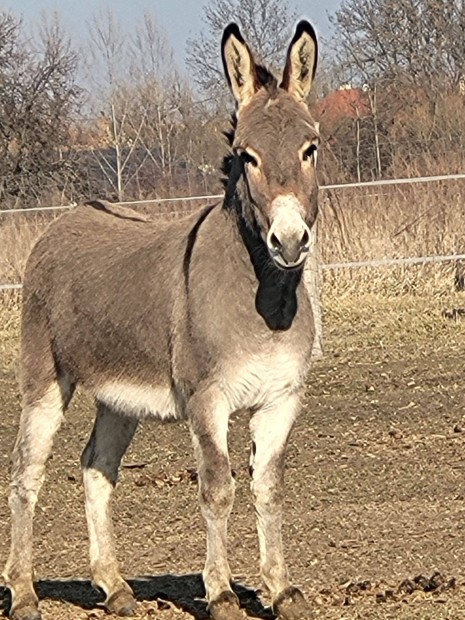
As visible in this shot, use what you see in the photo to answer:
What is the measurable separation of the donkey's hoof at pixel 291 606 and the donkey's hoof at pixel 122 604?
2.45 feet

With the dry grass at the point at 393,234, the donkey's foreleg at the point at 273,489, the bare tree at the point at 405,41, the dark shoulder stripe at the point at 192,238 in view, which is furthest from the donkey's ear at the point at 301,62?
the bare tree at the point at 405,41

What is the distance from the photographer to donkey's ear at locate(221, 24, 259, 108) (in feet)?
17.7

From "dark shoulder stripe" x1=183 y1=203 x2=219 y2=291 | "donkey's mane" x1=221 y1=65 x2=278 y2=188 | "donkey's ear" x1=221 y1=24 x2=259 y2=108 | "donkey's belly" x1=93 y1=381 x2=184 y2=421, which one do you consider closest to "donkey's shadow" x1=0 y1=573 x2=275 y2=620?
"donkey's belly" x1=93 y1=381 x2=184 y2=421

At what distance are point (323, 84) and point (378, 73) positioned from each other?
8.44 feet

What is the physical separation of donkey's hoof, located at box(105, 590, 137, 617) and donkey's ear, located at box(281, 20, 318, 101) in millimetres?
2214

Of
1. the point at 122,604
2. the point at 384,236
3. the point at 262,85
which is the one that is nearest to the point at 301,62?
the point at 262,85

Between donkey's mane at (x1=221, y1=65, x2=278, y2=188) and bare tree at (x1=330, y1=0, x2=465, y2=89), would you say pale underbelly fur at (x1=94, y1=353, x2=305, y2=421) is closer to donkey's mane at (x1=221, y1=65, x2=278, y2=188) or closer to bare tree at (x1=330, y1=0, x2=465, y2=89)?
donkey's mane at (x1=221, y1=65, x2=278, y2=188)

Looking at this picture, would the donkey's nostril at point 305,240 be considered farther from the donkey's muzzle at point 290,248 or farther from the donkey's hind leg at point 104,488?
the donkey's hind leg at point 104,488

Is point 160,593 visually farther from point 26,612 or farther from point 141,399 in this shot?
point 141,399

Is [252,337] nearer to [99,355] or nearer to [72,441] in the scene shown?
[99,355]

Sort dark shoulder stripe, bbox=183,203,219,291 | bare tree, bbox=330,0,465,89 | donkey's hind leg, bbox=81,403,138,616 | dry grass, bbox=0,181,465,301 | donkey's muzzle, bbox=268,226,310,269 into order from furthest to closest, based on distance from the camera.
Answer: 1. bare tree, bbox=330,0,465,89
2. dry grass, bbox=0,181,465,301
3. donkey's hind leg, bbox=81,403,138,616
4. dark shoulder stripe, bbox=183,203,219,291
5. donkey's muzzle, bbox=268,226,310,269

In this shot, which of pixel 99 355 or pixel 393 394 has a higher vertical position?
pixel 99 355

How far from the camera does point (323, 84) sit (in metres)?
30.6

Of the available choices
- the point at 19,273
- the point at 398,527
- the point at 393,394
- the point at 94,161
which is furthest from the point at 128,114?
the point at 398,527
